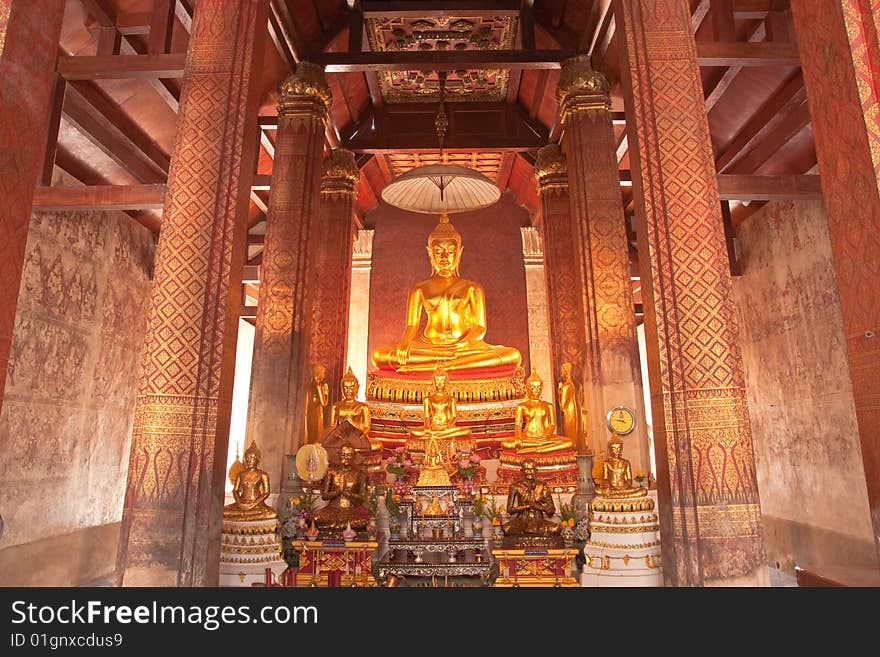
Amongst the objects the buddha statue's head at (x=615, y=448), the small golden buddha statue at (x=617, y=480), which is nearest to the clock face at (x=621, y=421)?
the buddha statue's head at (x=615, y=448)

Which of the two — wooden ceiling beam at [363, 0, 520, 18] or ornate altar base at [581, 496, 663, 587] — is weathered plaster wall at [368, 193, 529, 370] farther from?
ornate altar base at [581, 496, 663, 587]

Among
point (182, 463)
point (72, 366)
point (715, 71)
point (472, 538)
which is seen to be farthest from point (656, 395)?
point (72, 366)

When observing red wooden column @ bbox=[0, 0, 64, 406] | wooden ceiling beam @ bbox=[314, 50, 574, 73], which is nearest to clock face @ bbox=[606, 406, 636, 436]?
red wooden column @ bbox=[0, 0, 64, 406]

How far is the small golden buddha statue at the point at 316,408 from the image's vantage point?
6.87 meters

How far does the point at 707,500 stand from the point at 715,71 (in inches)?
237

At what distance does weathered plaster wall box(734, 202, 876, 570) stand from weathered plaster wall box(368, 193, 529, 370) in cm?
500

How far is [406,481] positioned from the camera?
580 cm

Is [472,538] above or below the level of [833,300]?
below

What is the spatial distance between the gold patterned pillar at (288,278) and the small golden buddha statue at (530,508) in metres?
2.44

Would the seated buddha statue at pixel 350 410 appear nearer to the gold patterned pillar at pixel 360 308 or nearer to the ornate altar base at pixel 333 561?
the ornate altar base at pixel 333 561

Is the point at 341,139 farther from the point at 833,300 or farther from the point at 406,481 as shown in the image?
the point at 833,300

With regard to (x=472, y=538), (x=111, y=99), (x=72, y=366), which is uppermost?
(x=111, y=99)

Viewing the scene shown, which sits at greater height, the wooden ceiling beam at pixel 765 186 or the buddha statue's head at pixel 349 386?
the wooden ceiling beam at pixel 765 186

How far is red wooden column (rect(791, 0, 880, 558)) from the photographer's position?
2.60m
